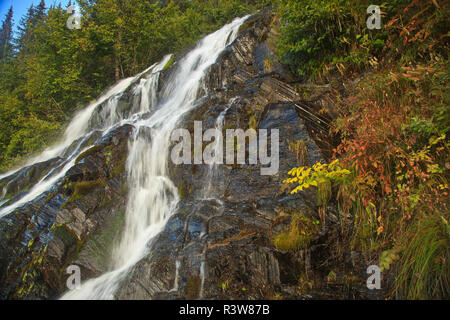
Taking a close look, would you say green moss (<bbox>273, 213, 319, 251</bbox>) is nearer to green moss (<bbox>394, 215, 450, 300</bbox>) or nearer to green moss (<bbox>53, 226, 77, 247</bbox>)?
green moss (<bbox>394, 215, 450, 300</bbox>)

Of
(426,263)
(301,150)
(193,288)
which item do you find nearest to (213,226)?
(193,288)

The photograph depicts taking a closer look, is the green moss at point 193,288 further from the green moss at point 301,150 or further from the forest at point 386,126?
the green moss at point 301,150

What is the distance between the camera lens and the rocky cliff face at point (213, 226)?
3545mm

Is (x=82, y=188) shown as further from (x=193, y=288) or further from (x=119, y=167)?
(x=193, y=288)

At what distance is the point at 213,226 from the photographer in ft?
14.5

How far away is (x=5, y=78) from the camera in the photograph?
79.4ft

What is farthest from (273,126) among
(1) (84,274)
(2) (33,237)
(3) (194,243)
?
(2) (33,237)

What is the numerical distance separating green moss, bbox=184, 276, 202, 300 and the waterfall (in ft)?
4.76

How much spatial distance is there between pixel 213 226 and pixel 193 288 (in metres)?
1.04

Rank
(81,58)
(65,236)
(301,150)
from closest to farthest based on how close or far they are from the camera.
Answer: (301,150) → (65,236) → (81,58)

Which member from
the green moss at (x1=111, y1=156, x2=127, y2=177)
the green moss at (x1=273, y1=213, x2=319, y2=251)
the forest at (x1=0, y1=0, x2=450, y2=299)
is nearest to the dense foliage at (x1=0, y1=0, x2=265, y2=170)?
the green moss at (x1=111, y1=156, x2=127, y2=177)

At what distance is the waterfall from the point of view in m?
5.00

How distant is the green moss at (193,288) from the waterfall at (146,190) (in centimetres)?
145
